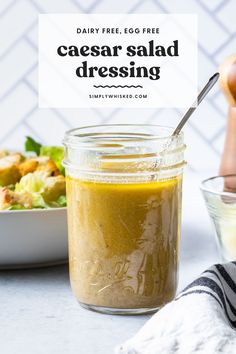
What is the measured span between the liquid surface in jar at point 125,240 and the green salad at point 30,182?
0.45 ft

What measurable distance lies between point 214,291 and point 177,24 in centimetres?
148

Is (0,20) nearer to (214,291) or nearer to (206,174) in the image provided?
(206,174)

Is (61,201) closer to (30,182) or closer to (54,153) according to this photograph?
(30,182)

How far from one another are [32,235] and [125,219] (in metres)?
0.17

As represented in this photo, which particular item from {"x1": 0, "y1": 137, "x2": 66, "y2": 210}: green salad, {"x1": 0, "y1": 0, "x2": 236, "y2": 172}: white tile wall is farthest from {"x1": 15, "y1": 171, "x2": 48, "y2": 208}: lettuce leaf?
{"x1": 0, "y1": 0, "x2": 236, "y2": 172}: white tile wall

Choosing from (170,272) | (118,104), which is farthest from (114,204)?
(118,104)

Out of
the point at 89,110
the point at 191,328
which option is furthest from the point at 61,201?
the point at 89,110

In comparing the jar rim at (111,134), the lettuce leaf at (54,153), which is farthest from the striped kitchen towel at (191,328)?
the lettuce leaf at (54,153)

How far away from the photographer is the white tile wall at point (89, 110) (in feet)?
6.70

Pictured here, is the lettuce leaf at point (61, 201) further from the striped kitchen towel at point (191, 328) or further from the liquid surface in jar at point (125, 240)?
the striped kitchen towel at point (191, 328)

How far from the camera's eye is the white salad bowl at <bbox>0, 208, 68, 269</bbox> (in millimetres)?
899

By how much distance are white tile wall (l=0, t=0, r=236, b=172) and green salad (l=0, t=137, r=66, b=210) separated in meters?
1.00

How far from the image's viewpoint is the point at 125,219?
0.78m

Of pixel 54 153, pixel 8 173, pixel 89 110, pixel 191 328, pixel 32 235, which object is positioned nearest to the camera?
pixel 191 328
